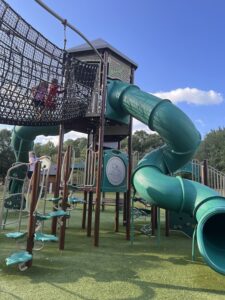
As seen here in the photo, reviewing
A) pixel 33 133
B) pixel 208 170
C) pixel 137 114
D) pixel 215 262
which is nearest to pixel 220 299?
pixel 215 262

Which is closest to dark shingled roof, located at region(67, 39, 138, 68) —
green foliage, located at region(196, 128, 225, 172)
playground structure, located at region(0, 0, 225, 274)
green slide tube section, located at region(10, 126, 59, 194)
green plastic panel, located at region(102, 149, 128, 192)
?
playground structure, located at region(0, 0, 225, 274)

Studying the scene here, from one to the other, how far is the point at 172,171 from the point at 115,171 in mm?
1529

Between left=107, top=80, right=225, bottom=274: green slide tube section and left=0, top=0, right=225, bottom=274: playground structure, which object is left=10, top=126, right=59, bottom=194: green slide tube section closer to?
left=0, top=0, right=225, bottom=274: playground structure

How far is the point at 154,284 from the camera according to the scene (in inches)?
171

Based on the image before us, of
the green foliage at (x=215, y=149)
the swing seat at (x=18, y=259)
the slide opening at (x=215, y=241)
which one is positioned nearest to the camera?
the swing seat at (x=18, y=259)

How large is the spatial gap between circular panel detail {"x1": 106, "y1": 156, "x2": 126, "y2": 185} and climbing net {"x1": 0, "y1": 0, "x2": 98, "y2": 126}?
1.56 meters

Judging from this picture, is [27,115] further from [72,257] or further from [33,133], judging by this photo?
[33,133]

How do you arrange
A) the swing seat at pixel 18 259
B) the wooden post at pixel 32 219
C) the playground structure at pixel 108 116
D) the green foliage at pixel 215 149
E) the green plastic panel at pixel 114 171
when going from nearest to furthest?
the swing seat at pixel 18 259 < the wooden post at pixel 32 219 < the playground structure at pixel 108 116 < the green plastic panel at pixel 114 171 < the green foliage at pixel 215 149

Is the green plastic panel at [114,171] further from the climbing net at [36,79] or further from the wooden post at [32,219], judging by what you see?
the wooden post at [32,219]

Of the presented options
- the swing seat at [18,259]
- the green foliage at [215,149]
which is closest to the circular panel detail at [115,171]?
the swing seat at [18,259]

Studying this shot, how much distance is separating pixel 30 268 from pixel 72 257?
3.44 ft

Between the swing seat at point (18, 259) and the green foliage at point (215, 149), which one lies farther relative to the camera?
the green foliage at point (215, 149)

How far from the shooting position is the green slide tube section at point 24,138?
40.2ft

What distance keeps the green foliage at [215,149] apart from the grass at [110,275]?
2095 inches
